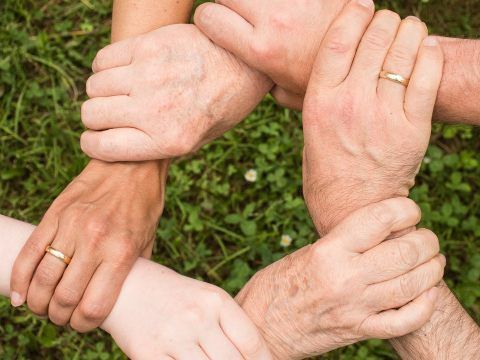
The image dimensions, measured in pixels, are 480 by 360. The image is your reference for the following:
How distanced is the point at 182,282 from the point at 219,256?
3.83ft

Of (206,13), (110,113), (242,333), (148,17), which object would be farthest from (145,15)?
(242,333)

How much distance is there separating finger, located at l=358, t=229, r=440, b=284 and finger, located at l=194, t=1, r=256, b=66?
0.80 metres

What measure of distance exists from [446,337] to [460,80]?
0.83m

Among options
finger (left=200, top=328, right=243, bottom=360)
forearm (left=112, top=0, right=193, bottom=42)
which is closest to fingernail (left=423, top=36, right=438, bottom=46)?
forearm (left=112, top=0, right=193, bottom=42)

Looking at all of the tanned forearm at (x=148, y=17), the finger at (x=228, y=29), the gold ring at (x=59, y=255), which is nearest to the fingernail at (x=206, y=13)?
the finger at (x=228, y=29)

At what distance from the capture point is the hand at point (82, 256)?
2.21 meters

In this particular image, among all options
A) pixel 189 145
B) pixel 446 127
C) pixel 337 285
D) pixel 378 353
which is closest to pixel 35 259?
pixel 189 145

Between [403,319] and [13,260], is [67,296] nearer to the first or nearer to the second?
[13,260]

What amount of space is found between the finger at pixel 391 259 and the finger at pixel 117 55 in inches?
45.2

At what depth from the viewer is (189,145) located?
2.46 m

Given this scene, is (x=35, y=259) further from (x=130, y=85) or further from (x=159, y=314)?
(x=130, y=85)

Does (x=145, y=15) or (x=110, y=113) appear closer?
(x=110, y=113)

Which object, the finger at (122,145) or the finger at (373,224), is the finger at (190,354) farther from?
the finger at (122,145)

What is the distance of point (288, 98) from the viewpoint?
2.62 metres
